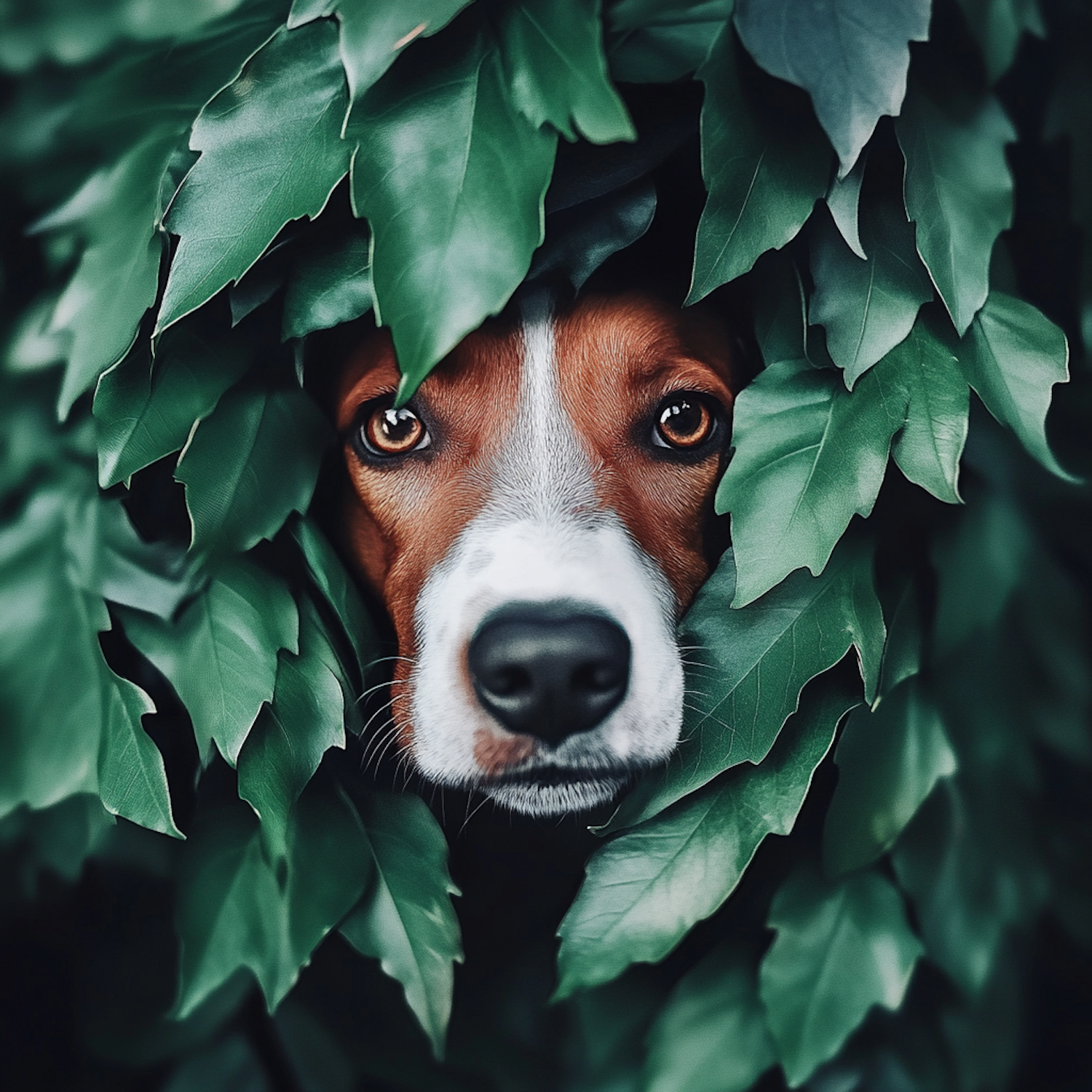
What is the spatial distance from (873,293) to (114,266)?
61cm

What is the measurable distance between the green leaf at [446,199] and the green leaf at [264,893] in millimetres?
426

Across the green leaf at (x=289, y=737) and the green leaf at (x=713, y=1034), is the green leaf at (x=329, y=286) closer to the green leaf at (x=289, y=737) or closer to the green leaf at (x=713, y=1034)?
the green leaf at (x=289, y=737)

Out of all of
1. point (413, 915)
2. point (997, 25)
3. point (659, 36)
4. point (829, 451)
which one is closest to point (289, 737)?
point (413, 915)

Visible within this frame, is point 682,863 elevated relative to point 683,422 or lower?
lower

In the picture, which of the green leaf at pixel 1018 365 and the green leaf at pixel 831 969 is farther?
the green leaf at pixel 831 969

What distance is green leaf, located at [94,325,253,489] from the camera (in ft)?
2.97

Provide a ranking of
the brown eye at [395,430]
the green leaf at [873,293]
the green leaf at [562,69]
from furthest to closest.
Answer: the brown eye at [395,430], the green leaf at [873,293], the green leaf at [562,69]

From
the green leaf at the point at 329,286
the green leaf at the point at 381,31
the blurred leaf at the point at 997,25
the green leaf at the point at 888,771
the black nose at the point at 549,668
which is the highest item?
the green leaf at the point at 381,31

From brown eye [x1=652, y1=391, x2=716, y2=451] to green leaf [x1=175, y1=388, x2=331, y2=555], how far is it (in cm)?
38

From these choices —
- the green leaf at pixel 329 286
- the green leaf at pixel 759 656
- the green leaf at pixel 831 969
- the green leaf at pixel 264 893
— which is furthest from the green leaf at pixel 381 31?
the green leaf at pixel 831 969

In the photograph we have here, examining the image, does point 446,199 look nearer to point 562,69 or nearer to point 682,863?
point 562,69

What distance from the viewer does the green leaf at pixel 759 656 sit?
2.97ft

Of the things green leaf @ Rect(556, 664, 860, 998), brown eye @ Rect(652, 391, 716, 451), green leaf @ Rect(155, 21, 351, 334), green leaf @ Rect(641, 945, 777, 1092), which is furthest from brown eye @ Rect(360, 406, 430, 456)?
green leaf @ Rect(641, 945, 777, 1092)

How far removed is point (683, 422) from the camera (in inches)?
47.3
